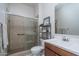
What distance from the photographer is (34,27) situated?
1496 mm

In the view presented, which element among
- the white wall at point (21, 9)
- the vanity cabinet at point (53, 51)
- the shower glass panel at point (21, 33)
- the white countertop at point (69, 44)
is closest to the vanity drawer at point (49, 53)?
the vanity cabinet at point (53, 51)

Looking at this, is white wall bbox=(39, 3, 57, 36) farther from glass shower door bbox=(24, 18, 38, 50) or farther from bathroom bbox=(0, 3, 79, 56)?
glass shower door bbox=(24, 18, 38, 50)

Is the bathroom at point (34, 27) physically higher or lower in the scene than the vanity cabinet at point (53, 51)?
higher

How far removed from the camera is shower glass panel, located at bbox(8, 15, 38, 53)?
143 centimetres

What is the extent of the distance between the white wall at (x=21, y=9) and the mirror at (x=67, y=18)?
0.45 meters

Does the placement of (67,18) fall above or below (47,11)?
below

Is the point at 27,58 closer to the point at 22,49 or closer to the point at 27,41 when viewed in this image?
Result: the point at 22,49

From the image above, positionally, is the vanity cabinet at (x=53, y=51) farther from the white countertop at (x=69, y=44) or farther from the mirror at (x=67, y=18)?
the mirror at (x=67, y=18)

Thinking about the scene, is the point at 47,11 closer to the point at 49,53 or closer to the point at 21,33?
the point at 21,33

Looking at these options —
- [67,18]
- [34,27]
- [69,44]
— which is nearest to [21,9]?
[34,27]

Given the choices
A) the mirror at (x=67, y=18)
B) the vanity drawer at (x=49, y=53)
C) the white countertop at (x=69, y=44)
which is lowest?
the vanity drawer at (x=49, y=53)

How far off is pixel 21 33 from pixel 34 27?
9.7 inches

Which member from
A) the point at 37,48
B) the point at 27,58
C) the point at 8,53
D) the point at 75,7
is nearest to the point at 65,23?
the point at 75,7

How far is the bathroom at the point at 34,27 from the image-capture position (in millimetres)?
1384
